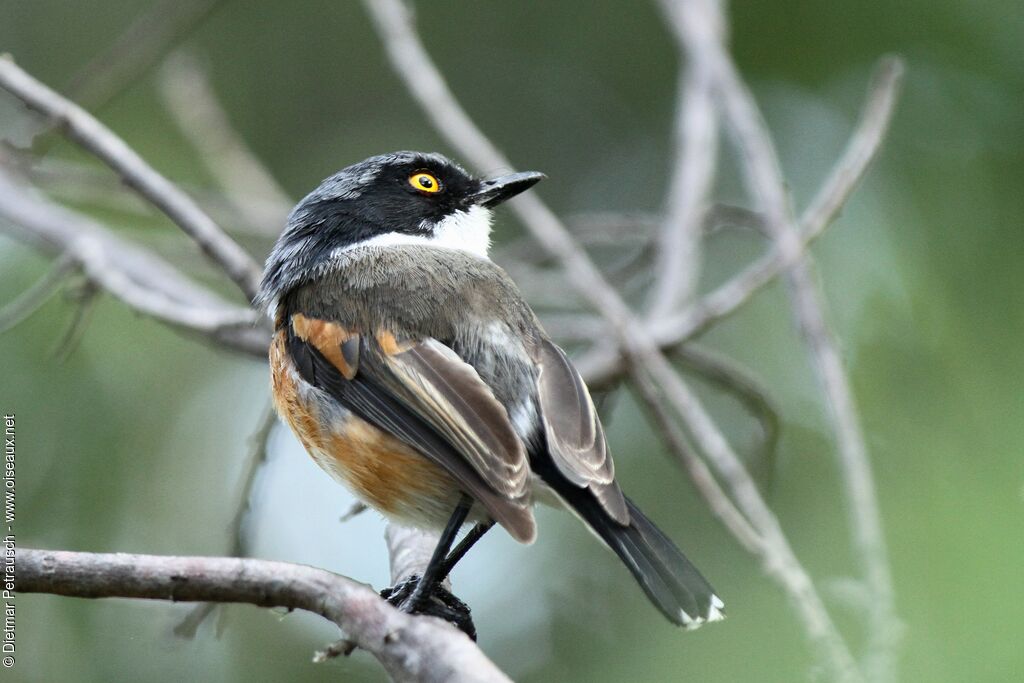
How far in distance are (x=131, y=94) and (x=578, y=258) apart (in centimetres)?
544

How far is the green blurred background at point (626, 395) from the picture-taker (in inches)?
A: 170

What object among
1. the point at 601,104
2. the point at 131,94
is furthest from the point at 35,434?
the point at 601,104

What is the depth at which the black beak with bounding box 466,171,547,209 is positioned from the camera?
4508mm

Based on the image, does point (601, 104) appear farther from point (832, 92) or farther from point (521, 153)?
point (832, 92)

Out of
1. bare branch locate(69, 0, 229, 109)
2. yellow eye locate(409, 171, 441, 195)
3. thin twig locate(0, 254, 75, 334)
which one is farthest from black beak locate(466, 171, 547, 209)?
bare branch locate(69, 0, 229, 109)

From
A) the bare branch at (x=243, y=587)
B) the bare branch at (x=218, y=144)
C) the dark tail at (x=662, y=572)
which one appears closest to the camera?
the bare branch at (x=243, y=587)

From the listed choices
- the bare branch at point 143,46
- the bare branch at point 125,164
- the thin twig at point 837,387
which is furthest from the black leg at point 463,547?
the bare branch at point 143,46

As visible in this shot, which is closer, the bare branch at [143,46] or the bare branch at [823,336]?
the bare branch at [823,336]

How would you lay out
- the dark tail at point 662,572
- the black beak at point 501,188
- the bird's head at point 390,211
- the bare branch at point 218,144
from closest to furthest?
the dark tail at point 662,572
the bird's head at point 390,211
the black beak at point 501,188
the bare branch at point 218,144

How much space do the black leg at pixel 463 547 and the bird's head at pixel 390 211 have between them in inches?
49.6

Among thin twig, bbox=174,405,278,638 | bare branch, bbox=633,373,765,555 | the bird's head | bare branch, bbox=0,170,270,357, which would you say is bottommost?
thin twig, bbox=174,405,278,638

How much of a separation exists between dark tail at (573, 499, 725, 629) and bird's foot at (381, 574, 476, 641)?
1.57 ft

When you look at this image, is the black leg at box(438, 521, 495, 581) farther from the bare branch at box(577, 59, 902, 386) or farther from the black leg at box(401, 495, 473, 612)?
the bare branch at box(577, 59, 902, 386)

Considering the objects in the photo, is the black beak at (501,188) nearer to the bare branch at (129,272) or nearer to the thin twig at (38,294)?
the bare branch at (129,272)
